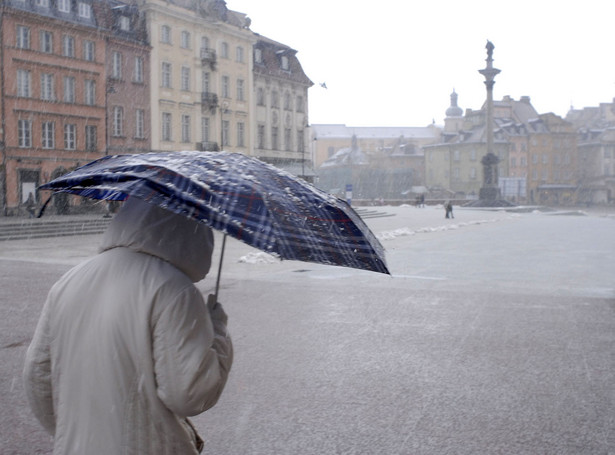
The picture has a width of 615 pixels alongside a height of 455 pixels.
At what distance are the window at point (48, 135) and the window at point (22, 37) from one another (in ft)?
14.6

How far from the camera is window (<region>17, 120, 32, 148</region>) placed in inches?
1545

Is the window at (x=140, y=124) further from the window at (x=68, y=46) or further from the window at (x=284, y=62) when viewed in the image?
the window at (x=284, y=62)

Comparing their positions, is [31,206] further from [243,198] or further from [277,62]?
[243,198]

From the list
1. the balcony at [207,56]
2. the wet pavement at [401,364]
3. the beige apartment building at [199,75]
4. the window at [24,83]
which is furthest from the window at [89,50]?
the wet pavement at [401,364]

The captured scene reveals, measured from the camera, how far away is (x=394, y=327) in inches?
345

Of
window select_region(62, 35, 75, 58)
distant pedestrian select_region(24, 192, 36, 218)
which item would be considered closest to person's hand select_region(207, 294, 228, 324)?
distant pedestrian select_region(24, 192, 36, 218)

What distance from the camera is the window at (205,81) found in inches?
2037

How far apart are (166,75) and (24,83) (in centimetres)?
1147

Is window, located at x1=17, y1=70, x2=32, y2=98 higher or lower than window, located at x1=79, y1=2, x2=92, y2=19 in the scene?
lower

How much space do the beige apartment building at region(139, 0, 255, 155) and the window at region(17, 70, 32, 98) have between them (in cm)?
934

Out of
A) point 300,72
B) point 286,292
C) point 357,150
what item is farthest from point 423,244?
point 357,150

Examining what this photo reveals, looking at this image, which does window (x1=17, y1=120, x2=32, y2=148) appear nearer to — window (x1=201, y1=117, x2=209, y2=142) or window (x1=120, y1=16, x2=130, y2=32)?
window (x1=120, y1=16, x2=130, y2=32)

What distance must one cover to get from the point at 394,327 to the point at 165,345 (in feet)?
22.4

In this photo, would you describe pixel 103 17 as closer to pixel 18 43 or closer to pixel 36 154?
pixel 18 43
